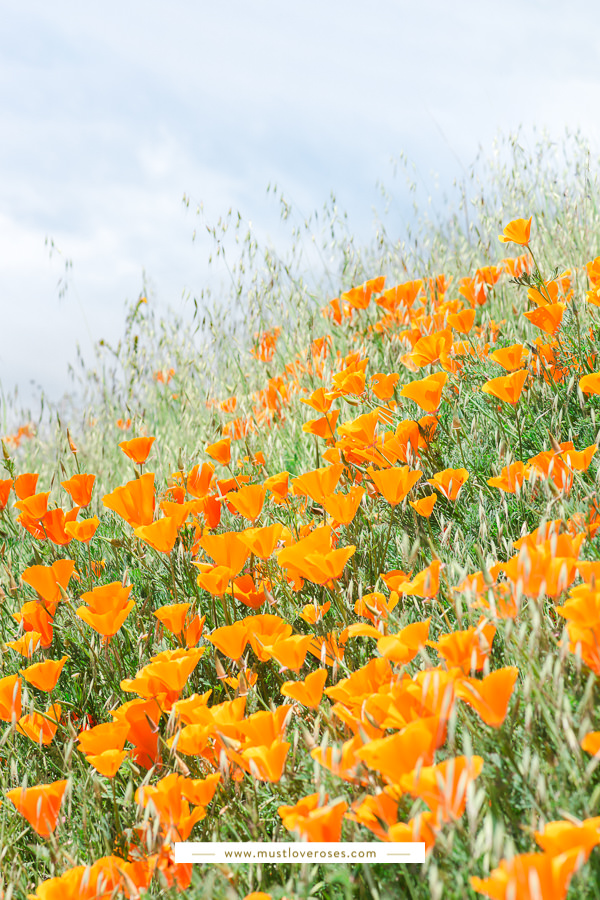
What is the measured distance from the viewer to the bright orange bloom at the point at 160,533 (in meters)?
1.60

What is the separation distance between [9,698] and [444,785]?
1.07 meters

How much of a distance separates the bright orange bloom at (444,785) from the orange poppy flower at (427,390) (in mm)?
1181

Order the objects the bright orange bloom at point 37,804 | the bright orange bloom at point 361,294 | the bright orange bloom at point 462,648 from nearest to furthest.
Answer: the bright orange bloom at point 462,648, the bright orange bloom at point 37,804, the bright orange bloom at point 361,294

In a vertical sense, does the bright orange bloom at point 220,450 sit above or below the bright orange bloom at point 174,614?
above

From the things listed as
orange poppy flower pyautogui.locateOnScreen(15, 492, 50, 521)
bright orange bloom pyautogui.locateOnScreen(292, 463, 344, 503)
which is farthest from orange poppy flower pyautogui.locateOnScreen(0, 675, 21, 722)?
bright orange bloom pyautogui.locateOnScreen(292, 463, 344, 503)

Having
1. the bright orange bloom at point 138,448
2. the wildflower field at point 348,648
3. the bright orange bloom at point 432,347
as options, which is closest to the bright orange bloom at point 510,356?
the wildflower field at point 348,648

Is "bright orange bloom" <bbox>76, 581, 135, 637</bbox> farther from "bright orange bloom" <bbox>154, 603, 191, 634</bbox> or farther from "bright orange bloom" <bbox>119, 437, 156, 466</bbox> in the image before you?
"bright orange bloom" <bbox>119, 437, 156, 466</bbox>

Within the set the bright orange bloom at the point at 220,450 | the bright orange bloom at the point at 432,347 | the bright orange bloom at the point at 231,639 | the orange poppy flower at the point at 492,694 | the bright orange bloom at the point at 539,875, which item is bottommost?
the bright orange bloom at the point at 539,875

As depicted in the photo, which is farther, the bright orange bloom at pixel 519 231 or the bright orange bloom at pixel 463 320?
the bright orange bloom at pixel 463 320

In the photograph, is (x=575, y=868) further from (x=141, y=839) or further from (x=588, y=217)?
(x=588, y=217)

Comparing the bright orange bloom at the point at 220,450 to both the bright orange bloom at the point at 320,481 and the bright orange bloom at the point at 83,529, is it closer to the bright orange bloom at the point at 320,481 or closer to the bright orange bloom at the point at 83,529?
the bright orange bloom at the point at 83,529

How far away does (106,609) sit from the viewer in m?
1.48

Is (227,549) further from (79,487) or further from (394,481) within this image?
(79,487)

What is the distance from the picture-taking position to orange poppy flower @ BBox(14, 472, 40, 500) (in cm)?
208
